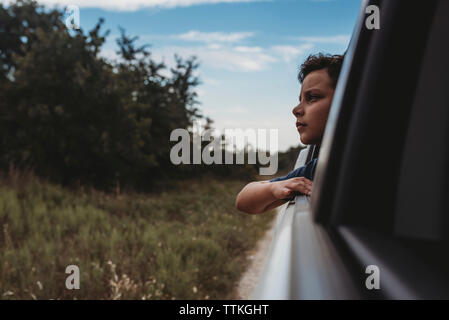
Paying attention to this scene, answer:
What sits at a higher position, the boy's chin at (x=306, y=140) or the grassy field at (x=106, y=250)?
the boy's chin at (x=306, y=140)

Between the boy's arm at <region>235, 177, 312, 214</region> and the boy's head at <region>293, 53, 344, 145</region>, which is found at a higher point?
the boy's head at <region>293, 53, 344, 145</region>

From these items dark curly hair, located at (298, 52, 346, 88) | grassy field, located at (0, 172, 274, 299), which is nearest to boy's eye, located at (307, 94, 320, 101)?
dark curly hair, located at (298, 52, 346, 88)

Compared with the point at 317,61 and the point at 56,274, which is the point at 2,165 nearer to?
the point at 56,274

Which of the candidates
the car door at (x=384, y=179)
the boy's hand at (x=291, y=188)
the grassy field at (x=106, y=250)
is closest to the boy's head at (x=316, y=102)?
the boy's hand at (x=291, y=188)

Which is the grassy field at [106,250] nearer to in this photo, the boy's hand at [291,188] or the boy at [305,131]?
the boy at [305,131]

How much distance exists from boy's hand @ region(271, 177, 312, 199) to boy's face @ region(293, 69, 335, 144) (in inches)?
9.8

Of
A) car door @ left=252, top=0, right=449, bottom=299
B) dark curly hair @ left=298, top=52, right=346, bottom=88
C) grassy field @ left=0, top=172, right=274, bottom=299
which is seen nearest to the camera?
car door @ left=252, top=0, right=449, bottom=299

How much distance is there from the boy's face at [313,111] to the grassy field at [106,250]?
2714 mm

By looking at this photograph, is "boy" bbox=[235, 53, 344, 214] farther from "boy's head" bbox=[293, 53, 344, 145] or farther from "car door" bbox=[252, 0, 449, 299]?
"car door" bbox=[252, 0, 449, 299]

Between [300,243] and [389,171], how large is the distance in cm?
31

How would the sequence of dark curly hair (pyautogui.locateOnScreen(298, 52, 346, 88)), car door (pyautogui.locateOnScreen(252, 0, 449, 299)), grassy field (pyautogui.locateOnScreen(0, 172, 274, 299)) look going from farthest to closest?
grassy field (pyautogui.locateOnScreen(0, 172, 274, 299)) < dark curly hair (pyautogui.locateOnScreen(298, 52, 346, 88)) < car door (pyautogui.locateOnScreen(252, 0, 449, 299))

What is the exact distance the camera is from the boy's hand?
4.45 feet

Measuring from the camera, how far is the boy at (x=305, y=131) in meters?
1.40

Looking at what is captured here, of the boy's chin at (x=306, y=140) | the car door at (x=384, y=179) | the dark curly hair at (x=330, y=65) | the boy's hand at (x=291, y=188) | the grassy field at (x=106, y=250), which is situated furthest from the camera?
the grassy field at (x=106, y=250)
